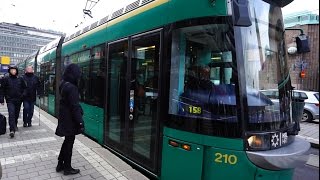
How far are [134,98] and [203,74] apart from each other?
1542mm

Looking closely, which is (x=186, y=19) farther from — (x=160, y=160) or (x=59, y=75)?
(x=59, y=75)

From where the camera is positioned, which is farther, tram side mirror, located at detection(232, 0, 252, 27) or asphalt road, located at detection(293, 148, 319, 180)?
asphalt road, located at detection(293, 148, 319, 180)

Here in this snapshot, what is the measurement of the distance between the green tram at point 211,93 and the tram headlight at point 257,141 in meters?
0.01

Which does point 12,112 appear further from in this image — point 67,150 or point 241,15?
point 241,15

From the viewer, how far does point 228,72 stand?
11.0ft

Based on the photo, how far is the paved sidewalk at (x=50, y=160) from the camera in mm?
4281

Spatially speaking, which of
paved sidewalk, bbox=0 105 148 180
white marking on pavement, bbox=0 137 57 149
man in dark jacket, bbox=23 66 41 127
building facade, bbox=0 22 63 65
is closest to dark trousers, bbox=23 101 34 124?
man in dark jacket, bbox=23 66 41 127

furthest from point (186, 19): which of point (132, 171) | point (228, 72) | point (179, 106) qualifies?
point (132, 171)

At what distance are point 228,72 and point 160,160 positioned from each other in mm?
1575

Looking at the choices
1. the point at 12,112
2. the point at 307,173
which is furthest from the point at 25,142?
the point at 307,173

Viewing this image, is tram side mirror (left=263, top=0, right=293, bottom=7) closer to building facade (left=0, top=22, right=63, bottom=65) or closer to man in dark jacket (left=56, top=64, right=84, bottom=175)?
man in dark jacket (left=56, top=64, right=84, bottom=175)

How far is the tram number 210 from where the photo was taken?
328 centimetres

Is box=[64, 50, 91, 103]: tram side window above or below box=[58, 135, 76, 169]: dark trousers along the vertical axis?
above

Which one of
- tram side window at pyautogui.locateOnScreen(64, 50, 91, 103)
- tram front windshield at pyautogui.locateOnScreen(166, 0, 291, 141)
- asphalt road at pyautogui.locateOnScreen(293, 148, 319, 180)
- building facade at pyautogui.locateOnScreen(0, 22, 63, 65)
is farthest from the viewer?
building facade at pyautogui.locateOnScreen(0, 22, 63, 65)
